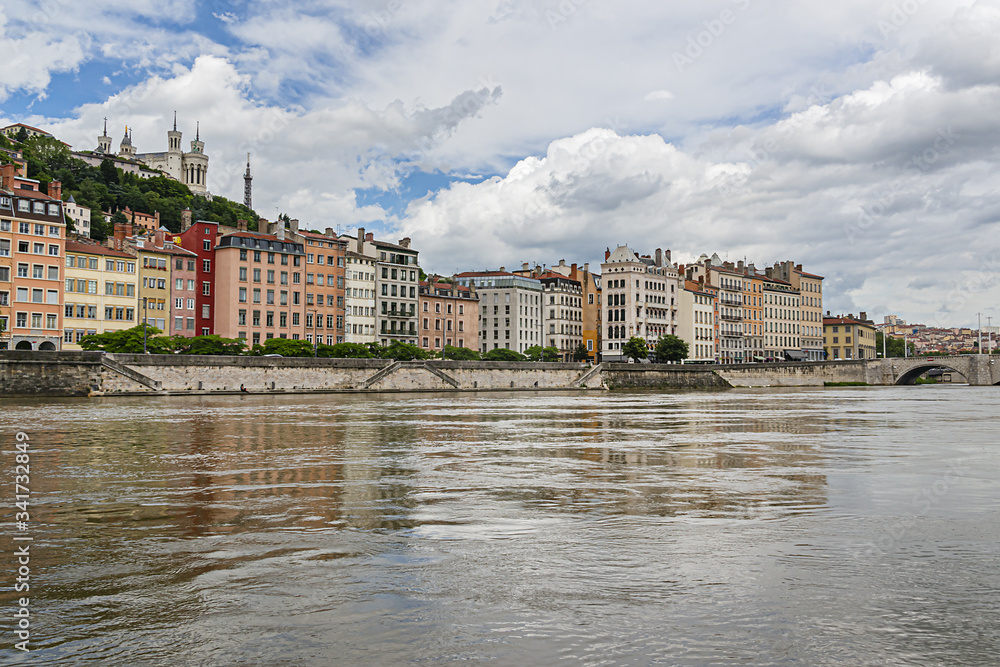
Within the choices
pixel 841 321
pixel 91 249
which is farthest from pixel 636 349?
pixel 841 321

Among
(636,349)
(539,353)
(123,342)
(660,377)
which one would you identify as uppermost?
(636,349)

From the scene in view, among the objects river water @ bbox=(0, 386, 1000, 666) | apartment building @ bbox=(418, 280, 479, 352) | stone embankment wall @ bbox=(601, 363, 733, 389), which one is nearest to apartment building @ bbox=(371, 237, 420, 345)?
apartment building @ bbox=(418, 280, 479, 352)

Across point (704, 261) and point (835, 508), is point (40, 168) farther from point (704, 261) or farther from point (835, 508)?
point (835, 508)

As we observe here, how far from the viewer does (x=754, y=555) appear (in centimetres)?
916

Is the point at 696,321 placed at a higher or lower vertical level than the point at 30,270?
lower

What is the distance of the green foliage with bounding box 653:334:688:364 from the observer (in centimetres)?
12373

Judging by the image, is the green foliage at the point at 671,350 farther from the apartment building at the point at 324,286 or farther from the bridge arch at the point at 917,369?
the apartment building at the point at 324,286

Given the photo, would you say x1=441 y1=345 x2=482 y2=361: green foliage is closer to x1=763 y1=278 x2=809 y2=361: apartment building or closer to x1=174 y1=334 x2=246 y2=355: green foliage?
x1=174 y1=334 x2=246 y2=355: green foliage

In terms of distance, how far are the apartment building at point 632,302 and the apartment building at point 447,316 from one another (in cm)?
2521

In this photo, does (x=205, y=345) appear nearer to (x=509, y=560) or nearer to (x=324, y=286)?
(x=324, y=286)

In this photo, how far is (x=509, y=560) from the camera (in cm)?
892

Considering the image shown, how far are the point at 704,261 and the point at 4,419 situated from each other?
142465mm

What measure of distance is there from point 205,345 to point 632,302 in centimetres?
7714

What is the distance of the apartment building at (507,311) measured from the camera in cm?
13212
